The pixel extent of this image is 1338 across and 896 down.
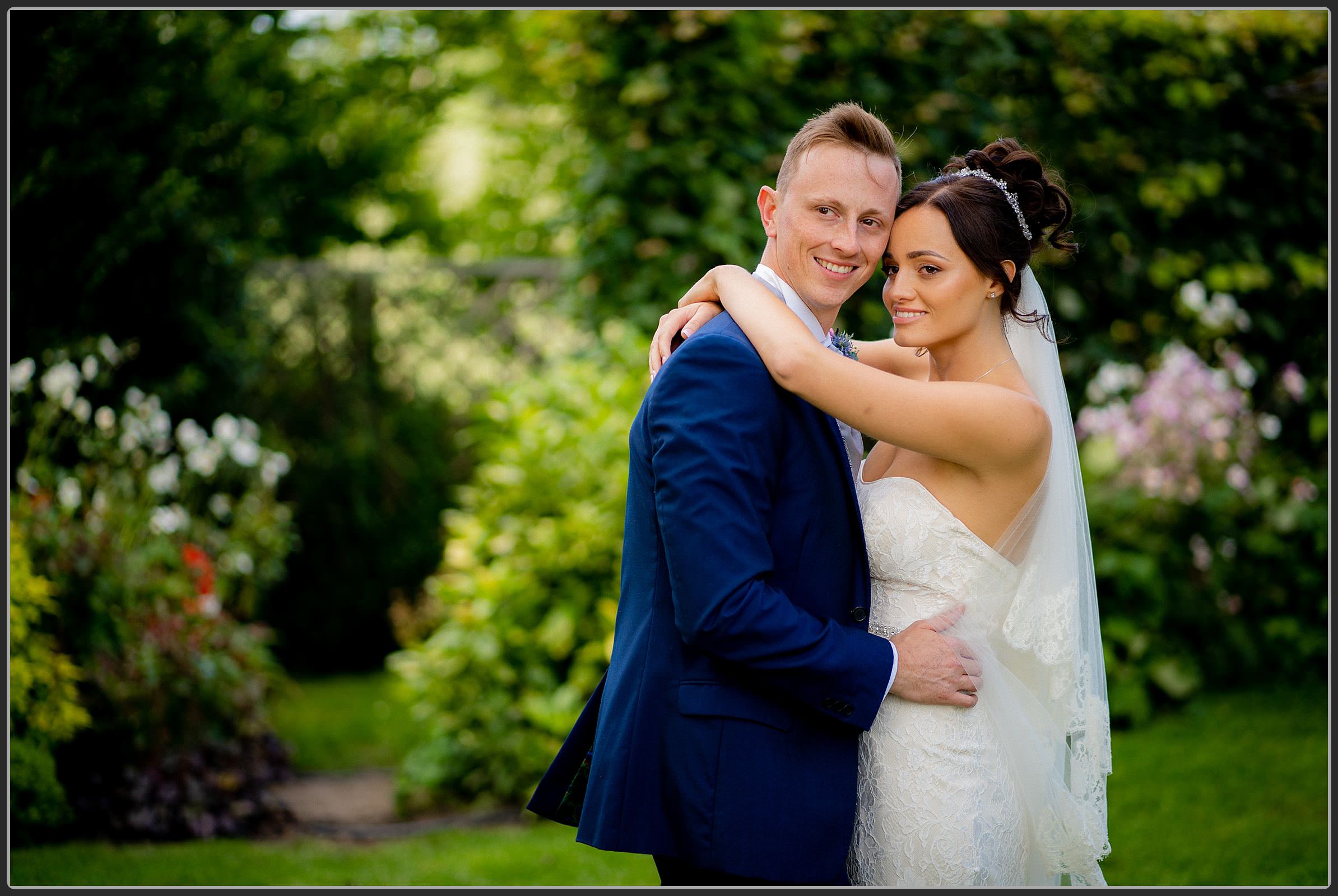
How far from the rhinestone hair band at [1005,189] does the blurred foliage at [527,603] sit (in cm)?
288

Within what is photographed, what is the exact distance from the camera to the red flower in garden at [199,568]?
211 inches

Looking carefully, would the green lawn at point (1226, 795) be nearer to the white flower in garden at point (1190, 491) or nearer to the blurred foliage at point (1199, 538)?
the blurred foliage at point (1199, 538)

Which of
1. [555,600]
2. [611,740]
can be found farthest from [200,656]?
[611,740]

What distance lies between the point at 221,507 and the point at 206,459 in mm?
385

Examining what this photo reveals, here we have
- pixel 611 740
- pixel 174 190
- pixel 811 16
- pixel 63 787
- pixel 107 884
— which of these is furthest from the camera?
pixel 811 16

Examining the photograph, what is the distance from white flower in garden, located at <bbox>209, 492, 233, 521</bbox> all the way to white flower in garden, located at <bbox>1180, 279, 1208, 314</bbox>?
6.01 meters

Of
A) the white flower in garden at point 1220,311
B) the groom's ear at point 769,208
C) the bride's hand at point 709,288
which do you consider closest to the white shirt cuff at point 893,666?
the bride's hand at point 709,288

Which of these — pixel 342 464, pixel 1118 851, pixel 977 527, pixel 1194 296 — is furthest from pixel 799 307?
pixel 342 464

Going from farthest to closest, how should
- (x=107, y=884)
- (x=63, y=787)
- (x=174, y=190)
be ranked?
(x=174, y=190) < (x=63, y=787) < (x=107, y=884)

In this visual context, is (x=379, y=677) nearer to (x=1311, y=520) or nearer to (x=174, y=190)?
(x=174, y=190)

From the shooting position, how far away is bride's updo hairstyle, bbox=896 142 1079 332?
2441 mm

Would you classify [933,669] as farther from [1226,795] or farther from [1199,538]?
[1199,538]

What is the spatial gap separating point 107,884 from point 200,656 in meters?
1.33

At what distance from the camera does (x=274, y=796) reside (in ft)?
17.0
